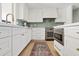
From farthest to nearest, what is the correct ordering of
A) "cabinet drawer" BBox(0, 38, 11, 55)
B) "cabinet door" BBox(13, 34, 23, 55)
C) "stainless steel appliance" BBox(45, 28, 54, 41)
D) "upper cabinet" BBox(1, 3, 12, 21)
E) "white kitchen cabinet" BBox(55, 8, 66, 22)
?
"white kitchen cabinet" BBox(55, 8, 66, 22), "stainless steel appliance" BBox(45, 28, 54, 41), "upper cabinet" BBox(1, 3, 12, 21), "cabinet door" BBox(13, 34, 23, 55), "cabinet drawer" BBox(0, 38, 11, 55)

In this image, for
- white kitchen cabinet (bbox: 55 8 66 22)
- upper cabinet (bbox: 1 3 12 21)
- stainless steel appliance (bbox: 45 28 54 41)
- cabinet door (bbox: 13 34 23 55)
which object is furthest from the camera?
white kitchen cabinet (bbox: 55 8 66 22)

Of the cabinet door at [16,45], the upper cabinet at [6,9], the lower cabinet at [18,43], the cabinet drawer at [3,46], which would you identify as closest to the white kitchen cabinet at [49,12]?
the upper cabinet at [6,9]

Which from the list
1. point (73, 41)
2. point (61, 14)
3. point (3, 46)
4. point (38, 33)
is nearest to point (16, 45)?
point (3, 46)

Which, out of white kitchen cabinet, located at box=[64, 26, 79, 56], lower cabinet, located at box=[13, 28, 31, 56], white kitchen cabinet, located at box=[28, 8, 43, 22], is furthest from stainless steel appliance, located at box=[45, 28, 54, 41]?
white kitchen cabinet, located at box=[64, 26, 79, 56]

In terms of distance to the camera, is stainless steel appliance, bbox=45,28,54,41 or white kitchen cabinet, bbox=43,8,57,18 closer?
stainless steel appliance, bbox=45,28,54,41

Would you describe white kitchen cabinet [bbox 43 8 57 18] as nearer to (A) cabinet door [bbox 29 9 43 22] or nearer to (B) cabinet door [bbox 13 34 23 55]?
(A) cabinet door [bbox 29 9 43 22]

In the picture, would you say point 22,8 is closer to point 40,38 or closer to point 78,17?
point 40,38

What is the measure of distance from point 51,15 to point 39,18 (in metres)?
0.77

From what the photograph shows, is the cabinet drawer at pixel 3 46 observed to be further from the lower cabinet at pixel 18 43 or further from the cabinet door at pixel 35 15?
the cabinet door at pixel 35 15

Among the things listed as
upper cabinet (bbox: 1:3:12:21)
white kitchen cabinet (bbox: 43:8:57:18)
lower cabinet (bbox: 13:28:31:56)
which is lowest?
lower cabinet (bbox: 13:28:31:56)

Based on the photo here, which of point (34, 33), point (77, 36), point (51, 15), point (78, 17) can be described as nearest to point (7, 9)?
point (77, 36)

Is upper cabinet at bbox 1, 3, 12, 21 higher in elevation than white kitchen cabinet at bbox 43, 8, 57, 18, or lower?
lower

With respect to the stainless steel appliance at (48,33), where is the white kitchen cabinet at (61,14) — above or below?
above

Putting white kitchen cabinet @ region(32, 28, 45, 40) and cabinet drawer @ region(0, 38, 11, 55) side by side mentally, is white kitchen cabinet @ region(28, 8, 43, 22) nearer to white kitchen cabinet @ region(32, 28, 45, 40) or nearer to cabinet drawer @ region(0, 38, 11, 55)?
white kitchen cabinet @ region(32, 28, 45, 40)
